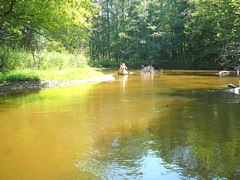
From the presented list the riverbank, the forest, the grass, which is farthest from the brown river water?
the grass

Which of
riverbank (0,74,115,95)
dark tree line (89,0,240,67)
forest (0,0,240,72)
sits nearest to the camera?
forest (0,0,240,72)

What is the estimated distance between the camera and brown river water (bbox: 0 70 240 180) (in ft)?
18.5

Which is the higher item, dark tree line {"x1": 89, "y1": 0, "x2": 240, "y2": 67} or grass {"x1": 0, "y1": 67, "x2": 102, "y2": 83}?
dark tree line {"x1": 89, "y1": 0, "x2": 240, "y2": 67}

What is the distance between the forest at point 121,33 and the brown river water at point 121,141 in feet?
19.8

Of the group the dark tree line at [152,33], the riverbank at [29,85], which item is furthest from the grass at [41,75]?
the dark tree line at [152,33]

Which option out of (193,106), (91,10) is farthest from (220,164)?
(91,10)

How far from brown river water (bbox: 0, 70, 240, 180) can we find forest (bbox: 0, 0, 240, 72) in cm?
603

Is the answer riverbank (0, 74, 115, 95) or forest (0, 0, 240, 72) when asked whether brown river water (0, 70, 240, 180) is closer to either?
riverbank (0, 74, 115, 95)

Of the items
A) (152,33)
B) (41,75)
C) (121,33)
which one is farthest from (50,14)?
(121,33)

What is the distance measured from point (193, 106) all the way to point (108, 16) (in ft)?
189

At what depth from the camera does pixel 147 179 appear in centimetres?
527

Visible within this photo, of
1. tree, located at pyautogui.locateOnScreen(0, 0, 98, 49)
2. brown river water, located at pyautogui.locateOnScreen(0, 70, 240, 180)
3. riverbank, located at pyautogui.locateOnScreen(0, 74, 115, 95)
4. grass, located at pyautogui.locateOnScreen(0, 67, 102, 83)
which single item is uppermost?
tree, located at pyautogui.locateOnScreen(0, 0, 98, 49)

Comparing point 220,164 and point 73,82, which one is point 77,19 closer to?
point 73,82

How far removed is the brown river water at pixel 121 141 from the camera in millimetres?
5641
